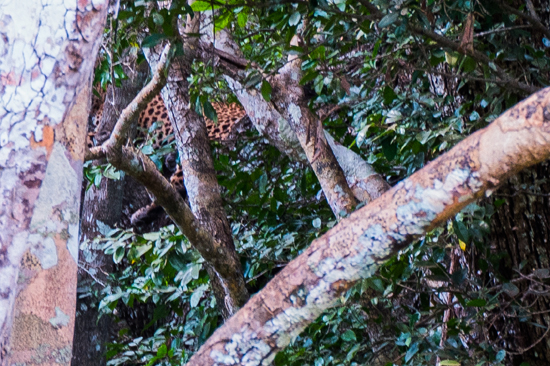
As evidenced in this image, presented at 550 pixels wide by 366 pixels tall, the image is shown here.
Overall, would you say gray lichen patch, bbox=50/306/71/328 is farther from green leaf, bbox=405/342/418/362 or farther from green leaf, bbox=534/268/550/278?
green leaf, bbox=534/268/550/278

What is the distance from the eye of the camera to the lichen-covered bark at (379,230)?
2.48ft

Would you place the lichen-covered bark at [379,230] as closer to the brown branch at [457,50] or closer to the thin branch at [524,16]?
the brown branch at [457,50]

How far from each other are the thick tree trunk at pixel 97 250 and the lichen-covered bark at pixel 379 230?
221 centimetres

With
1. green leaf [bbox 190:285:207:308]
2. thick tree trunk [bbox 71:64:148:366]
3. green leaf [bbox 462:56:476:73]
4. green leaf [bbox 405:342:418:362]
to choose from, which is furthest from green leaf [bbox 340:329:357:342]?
thick tree trunk [bbox 71:64:148:366]

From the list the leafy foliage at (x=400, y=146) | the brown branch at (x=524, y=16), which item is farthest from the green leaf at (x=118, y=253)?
the brown branch at (x=524, y=16)

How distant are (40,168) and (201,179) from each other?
1.50 meters

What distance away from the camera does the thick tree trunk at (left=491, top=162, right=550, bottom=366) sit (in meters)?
2.02

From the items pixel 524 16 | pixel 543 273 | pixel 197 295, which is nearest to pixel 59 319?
pixel 197 295

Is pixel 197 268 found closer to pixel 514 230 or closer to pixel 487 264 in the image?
pixel 487 264

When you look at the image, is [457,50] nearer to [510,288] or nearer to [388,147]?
[388,147]

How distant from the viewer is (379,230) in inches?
35.0

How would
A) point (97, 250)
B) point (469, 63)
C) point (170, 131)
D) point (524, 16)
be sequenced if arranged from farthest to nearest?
point (170, 131) → point (97, 250) → point (524, 16) → point (469, 63)

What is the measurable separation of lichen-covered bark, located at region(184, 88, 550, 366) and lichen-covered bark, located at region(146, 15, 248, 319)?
3.17 ft

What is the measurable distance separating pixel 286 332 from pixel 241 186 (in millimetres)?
1653
